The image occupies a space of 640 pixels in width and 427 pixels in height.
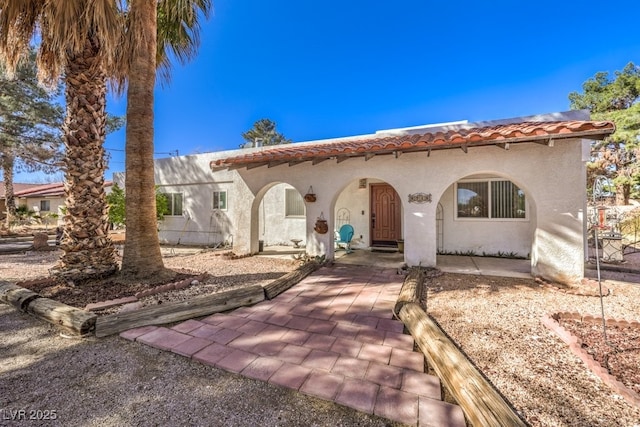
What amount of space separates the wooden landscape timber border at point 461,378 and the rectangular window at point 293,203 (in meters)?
8.88

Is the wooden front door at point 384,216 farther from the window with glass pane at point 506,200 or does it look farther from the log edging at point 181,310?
the log edging at point 181,310

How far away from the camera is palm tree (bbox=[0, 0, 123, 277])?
5.58 m

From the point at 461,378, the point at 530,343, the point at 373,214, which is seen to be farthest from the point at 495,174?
the point at 461,378

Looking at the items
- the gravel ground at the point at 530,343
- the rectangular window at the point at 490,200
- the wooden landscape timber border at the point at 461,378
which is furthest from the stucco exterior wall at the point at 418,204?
the wooden landscape timber border at the point at 461,378

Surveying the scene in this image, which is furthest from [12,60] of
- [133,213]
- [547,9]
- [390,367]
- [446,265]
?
[547,9]

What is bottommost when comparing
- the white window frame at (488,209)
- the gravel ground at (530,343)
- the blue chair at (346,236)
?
the gravel ground at (530,343)

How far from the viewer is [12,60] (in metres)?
5.91

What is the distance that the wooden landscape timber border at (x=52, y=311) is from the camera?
3.95 m

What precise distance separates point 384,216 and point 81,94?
415 inches

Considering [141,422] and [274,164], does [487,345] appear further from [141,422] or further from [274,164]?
[274,164]

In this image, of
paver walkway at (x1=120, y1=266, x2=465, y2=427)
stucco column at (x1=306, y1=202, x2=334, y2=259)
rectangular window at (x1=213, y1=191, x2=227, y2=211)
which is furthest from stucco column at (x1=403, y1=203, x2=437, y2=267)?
rectangular window at (x1=213, y1=191, x2=227, y2=211)

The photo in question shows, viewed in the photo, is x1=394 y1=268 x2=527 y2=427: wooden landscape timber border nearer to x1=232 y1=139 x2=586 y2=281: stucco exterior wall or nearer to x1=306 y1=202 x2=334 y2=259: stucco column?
x1=232 y1=139 x2=586 y2=281: stucco exterior wall

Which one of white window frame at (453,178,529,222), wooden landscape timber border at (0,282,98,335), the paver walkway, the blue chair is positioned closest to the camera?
the paver walkway

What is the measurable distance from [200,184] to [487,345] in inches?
564
